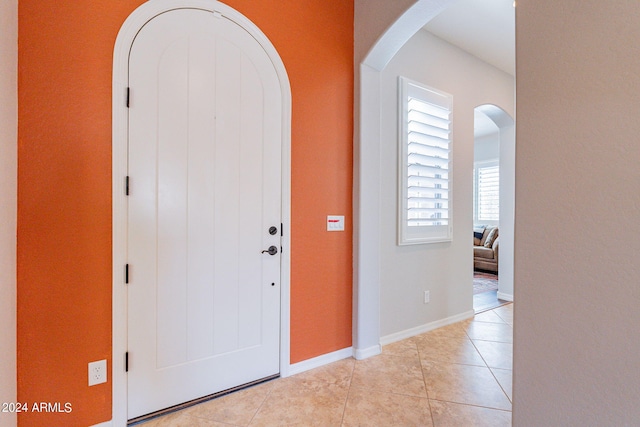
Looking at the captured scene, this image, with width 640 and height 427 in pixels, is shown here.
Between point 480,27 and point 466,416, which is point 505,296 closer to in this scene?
point 466,416

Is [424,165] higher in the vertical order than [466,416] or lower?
higher

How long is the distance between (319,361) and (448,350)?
116 cm

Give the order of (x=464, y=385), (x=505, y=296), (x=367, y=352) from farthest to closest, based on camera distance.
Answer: (x=505, y=296) → (x=367, y=352) → (x=464, y=385)

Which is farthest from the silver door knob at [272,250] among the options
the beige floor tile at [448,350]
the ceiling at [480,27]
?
the ceiling at [480,27]

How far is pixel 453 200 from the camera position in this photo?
3.18 m

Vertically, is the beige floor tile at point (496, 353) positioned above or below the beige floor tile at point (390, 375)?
below

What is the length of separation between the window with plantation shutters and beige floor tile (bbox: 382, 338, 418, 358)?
920mm

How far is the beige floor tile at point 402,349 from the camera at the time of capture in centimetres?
242

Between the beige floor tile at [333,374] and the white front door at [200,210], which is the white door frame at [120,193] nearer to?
the white front door at [200,210]

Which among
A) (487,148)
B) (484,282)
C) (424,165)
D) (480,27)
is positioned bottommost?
(484,282)

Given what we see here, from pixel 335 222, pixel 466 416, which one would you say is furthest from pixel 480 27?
pixel 466 416

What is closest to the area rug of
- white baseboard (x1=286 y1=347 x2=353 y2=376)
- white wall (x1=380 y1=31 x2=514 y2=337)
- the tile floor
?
white wall (x1=380 y1=31 x2=514 y2=337)

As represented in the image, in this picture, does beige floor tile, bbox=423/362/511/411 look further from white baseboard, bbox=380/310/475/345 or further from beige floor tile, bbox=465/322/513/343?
beige floor tile, bbox=465/322/513/343
